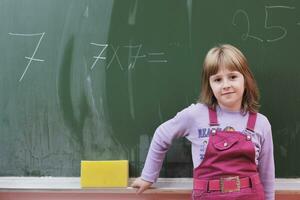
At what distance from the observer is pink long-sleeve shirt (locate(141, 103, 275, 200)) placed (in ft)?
5.09

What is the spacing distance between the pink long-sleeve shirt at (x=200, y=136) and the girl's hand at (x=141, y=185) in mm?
16

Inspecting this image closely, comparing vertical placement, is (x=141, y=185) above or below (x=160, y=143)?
below

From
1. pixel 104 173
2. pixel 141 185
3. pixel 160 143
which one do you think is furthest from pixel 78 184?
pixel 160 143

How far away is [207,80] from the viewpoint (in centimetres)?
157

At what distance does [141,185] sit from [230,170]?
0.33 m

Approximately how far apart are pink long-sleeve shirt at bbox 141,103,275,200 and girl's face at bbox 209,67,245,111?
7 centimetres

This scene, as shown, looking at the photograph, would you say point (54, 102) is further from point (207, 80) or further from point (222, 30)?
point (222, 30)

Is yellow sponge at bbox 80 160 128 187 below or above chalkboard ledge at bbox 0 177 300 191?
above

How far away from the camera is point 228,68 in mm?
1512

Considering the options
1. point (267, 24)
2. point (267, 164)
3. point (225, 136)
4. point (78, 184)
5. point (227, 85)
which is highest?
point (267, 24)

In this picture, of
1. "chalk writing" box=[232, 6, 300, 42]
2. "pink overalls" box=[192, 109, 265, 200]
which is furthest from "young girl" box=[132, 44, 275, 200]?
"chalk writing" box=[232, 6, 300, 42]

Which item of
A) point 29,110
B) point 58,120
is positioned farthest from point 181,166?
point 29,110

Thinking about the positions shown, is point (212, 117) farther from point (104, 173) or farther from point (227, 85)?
point (104, 173)

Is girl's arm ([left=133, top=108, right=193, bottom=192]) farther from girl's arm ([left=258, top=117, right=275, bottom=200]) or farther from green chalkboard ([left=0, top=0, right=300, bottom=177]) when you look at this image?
girl's arm ([left=258, top=117, right=275, bottom=200])
